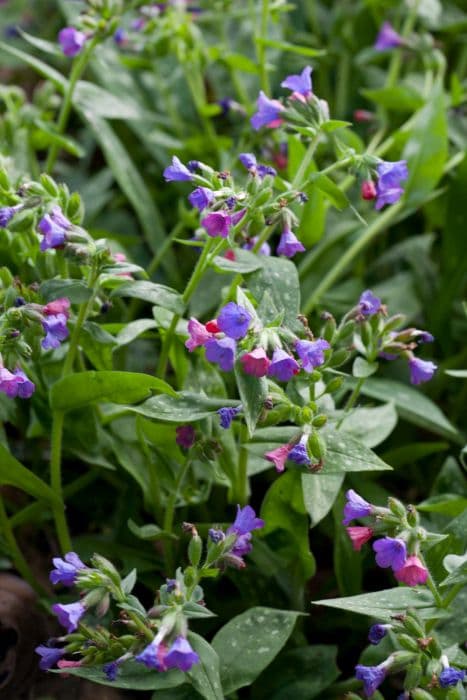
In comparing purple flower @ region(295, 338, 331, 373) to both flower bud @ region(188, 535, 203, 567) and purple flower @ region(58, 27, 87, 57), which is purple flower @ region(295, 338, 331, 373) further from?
purple flower @ region(58, 27, 87, 57)

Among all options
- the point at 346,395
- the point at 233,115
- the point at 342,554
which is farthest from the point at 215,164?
the point at 342,554

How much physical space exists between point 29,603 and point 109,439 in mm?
238

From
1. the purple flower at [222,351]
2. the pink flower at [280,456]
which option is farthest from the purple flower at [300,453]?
the purple flower at [222,351]

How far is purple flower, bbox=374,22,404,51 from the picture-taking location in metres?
1.70

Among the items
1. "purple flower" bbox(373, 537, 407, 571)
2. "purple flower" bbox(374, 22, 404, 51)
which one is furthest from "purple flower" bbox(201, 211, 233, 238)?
"purple flower" bbox(374, 22, 404, 51)

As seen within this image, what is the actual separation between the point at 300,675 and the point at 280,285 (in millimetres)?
458

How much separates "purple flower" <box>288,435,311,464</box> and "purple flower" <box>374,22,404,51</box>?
3.28 feet

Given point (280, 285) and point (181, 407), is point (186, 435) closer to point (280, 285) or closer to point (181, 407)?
point (181, 407)

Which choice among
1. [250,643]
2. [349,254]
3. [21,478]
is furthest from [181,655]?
[349,254]

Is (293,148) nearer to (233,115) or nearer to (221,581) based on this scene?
(233,115)

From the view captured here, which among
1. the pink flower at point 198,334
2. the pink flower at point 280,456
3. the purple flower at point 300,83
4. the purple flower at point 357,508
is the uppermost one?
the purple flower at point 300,83

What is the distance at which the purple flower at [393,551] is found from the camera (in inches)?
35.3

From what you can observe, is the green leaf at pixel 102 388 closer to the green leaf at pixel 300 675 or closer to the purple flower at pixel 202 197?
the purple flower at pixel 202 197

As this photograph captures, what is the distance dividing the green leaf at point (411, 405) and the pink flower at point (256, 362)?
1.28 feet
